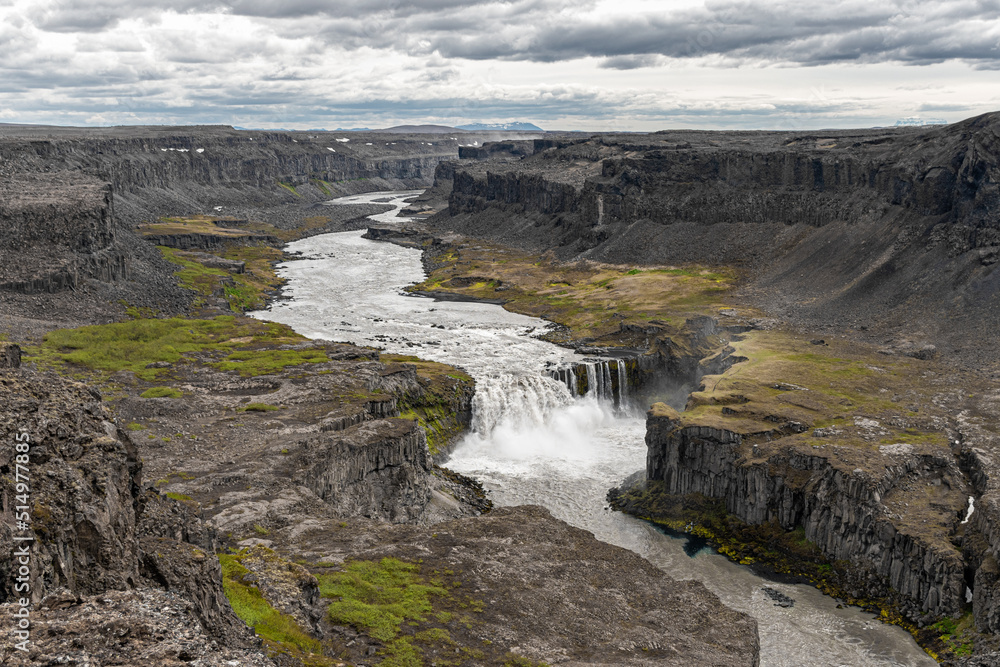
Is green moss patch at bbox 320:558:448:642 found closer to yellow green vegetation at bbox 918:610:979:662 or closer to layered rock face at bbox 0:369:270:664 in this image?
layered rock face at bbox 0:369:270:664

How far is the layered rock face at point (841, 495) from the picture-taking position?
48.8 m

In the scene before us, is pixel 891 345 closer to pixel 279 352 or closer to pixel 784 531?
pixel 784 531

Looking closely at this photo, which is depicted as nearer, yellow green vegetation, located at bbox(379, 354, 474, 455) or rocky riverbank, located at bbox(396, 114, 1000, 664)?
rocky riverbank, located at bbox(396, 114, 1000, 664)

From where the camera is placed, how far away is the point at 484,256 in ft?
585

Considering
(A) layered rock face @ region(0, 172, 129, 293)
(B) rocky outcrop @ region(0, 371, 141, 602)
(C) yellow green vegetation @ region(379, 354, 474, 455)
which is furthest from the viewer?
(A) layered rock face @ region(0, 172, 129, 293)

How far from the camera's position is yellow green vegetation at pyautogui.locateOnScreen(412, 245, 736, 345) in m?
117

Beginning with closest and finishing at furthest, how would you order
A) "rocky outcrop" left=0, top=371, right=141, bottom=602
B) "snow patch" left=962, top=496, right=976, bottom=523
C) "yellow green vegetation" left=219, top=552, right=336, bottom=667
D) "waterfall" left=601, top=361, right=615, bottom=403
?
"rocky outcrop" left=0, top=371, right=141, bottom=602, "yellow green vegetation" left=219, top=552, right=336, bottom=667, "snow patch" left=962, top=496, right=976, bottom=523, "waterfall" left=601, top=361, right=615, bottom=403

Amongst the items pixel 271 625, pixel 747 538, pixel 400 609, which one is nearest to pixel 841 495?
pixel 747 538

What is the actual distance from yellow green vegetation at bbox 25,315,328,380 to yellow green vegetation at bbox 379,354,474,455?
41.1 ft

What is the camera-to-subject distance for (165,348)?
86.6 m

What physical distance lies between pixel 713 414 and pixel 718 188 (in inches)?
3975

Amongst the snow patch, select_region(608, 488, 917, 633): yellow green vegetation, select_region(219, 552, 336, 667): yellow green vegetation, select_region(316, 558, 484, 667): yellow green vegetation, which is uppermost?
select_region(219, 552, 336, 667): yellow green vegetation

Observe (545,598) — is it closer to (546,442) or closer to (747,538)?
(747,538)

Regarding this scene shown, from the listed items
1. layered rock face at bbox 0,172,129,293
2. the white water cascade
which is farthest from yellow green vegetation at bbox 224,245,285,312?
the white water cascade
